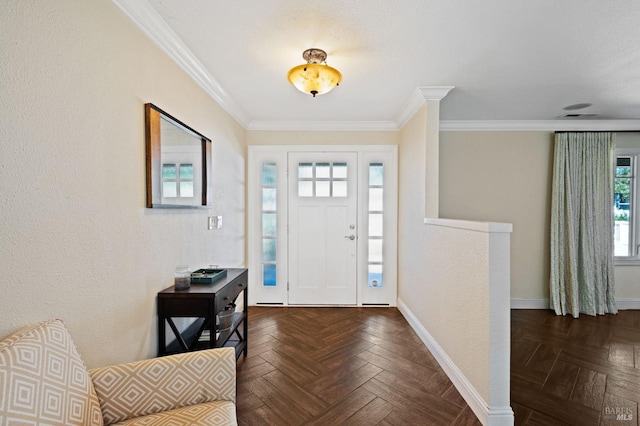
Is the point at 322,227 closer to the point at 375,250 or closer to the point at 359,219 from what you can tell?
the point at 359,219

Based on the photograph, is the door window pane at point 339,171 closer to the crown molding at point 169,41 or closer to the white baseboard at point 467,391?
the crown molding at point 169,41

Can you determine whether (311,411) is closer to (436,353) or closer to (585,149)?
(436,353)

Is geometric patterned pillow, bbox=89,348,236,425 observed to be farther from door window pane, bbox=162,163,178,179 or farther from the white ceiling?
the white ceiling

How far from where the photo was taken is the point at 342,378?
2020 millimetres

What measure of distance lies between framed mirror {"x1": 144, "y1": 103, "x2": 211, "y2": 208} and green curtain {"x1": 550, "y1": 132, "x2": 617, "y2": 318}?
406 cm

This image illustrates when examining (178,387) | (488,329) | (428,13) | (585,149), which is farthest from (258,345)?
(585,149)

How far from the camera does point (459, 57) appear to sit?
1983mm

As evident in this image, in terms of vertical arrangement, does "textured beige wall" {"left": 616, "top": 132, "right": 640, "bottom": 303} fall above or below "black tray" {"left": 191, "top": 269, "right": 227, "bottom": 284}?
below

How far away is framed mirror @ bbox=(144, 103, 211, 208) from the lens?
Answer: 1.58 metres

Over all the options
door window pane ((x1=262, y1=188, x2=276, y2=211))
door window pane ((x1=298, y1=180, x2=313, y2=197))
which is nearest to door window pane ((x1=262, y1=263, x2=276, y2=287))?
door window pane ((x1=262, y1=188, x2=276, y2=211))

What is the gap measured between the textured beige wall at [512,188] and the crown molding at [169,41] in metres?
2.84

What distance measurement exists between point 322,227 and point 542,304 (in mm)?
3002

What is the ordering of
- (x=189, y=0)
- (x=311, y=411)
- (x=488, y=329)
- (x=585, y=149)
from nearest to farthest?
(x=189, y=0), (x=488, y=329), (x=311, y=411), (x=585, y=149)

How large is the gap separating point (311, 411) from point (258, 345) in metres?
0.96
